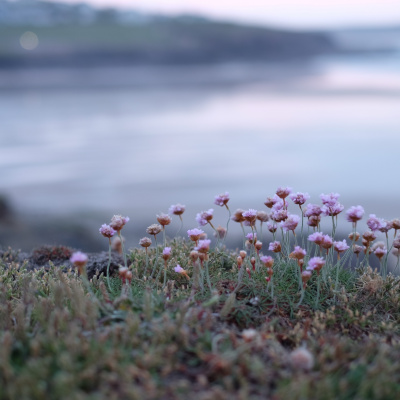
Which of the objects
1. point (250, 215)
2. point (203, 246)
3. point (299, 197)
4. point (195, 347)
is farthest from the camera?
point (299, 197)

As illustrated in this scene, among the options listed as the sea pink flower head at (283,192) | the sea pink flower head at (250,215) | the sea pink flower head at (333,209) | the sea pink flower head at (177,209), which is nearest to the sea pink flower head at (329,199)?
the sea pink flower head at (333,209)

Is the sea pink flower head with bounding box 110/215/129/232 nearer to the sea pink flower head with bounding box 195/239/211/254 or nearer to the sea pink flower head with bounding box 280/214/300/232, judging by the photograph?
the sea pink flower head with bounding box 195/239/211/254

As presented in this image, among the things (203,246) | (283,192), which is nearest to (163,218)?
(203,246)

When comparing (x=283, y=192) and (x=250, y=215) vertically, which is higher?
(x=283, y=192)

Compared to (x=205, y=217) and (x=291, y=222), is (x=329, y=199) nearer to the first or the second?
(x=291, y=222)

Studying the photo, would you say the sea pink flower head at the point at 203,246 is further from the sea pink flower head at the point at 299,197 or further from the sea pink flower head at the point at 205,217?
the sea pink flower head at the point at 299,197

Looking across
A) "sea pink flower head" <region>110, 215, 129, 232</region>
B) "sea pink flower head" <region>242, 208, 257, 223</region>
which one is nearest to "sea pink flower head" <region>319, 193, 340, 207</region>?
"sea pink flower head" <region>242, 208, 257, 223</region>
